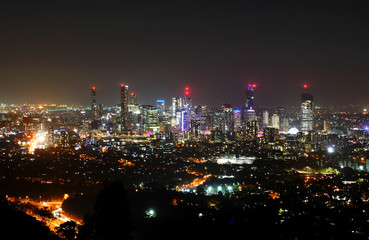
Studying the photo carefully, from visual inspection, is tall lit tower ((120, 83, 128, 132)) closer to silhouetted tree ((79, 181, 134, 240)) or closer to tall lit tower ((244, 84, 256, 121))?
tall lit tower ((244, 84, 256, 121))

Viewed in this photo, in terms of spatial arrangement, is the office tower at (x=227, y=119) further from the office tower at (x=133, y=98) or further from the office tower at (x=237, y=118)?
the office tower at (x=133, y=98)

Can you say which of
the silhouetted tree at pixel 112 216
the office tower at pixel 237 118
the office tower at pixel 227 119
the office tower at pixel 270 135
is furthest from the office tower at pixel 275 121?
the silhouetted tree at pixel 112 216

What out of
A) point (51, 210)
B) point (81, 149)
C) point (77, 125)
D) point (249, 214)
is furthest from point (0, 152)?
point (77, 125)

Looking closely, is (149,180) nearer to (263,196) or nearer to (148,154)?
(263,196)

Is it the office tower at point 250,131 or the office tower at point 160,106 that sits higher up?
the office tower at point 160,106

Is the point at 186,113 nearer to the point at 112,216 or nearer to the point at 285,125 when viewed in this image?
the point at 285,125

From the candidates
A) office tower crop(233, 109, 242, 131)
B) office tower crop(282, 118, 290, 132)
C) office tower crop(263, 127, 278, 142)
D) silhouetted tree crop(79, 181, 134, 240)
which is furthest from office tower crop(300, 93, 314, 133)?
silhouetted tree crop(79, 181, 134, 240)
